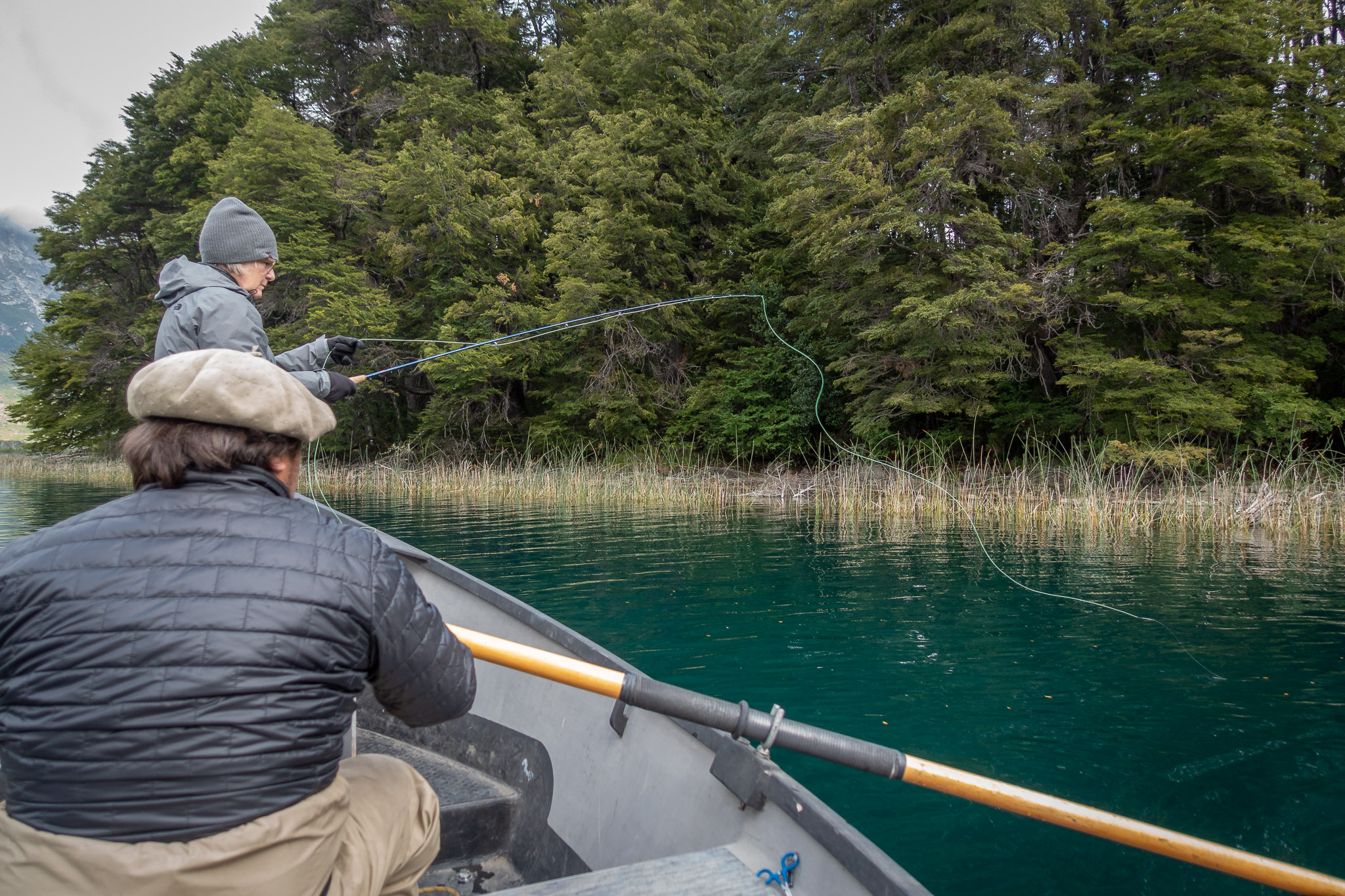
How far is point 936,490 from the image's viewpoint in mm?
11055

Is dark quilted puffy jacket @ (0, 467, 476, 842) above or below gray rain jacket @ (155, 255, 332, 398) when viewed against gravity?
below

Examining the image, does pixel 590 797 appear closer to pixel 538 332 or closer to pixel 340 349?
pixel 340 349

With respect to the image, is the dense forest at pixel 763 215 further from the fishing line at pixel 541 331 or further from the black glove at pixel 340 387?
the black glove at pixel 340 387

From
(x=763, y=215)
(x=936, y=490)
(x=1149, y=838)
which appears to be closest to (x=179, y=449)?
(x=1149, y=838)

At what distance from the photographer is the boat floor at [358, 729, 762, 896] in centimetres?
161

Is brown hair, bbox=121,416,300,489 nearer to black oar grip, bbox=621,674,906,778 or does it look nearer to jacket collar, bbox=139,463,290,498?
jacket collar, bbox=139,463,290,498

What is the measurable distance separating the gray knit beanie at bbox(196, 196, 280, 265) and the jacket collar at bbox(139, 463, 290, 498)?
1.74 m

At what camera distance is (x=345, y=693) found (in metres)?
1.23

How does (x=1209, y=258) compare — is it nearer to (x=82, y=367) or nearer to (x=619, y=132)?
(x=619, y=132)

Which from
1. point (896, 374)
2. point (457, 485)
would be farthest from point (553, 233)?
point (896, 374)

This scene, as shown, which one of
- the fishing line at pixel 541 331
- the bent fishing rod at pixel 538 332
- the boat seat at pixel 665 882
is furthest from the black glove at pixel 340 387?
the boat seat at pixel 665 882

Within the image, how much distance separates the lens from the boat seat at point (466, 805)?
2.45 m

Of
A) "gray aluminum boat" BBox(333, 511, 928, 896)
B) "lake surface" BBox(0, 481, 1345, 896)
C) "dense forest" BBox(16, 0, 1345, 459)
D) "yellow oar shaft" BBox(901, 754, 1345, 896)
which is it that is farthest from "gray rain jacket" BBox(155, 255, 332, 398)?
"dense forest" BBox(16, 0, 1345, 459)

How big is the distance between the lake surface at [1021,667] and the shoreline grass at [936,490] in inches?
36.1
